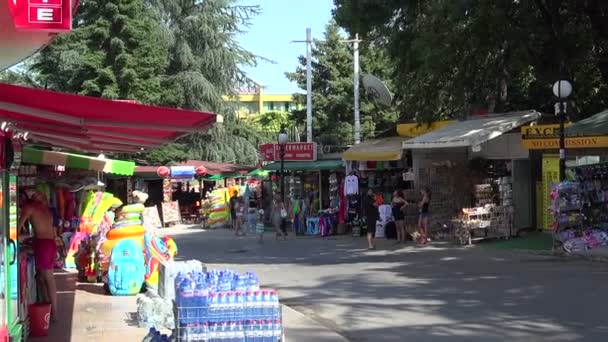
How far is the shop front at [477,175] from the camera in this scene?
65.9ft

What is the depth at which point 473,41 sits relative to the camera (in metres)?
17.7

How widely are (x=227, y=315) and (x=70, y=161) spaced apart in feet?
24.4

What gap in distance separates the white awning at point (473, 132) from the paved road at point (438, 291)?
9.71 feet

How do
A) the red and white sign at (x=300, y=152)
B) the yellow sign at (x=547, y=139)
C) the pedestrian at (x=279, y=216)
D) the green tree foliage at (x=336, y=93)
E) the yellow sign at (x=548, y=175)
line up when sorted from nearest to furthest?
the yellow sign at (x=547, y=139), the yellow sign at (x=548, y=175), the pedestrian at (x=279, y=216), the red and white sign at (x=300, y=152), the green tree foliage at (x=336, y=93)

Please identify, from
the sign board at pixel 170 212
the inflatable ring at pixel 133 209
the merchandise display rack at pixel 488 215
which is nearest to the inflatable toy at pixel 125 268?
the inflatable ring at pixel 133 209

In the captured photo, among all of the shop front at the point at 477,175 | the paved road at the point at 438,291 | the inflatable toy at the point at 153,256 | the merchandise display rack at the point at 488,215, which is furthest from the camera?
the shop front at the point at 477,175

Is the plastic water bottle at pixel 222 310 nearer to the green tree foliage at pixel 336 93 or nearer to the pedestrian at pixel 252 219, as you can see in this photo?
the pedestrian at pixel 252 219

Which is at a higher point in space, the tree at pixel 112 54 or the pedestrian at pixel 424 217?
the tree at pixel 112 54

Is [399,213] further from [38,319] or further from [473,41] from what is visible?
[38,319]

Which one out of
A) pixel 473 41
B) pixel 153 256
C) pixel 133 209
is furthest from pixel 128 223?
pixel 473 41

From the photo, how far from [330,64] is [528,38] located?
1268 inches

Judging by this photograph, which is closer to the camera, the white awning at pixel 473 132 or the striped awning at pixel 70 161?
the striped awning at pixel 70 161

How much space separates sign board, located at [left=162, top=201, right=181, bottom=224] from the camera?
34.4 meters

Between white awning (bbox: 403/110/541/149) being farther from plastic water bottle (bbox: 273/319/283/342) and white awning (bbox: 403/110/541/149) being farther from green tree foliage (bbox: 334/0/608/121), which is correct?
plastic water bottle (bbox: 273/319/283/342)
